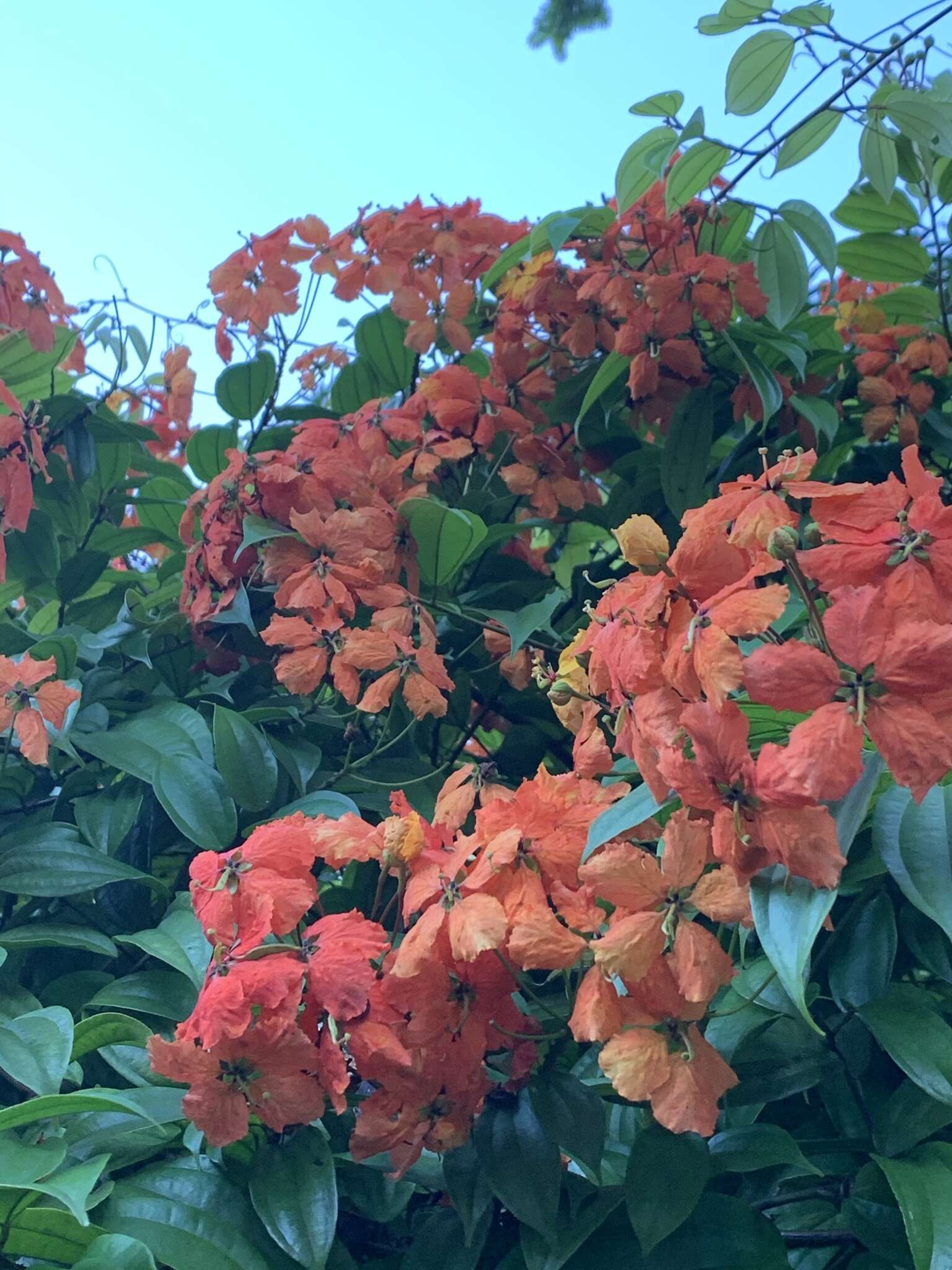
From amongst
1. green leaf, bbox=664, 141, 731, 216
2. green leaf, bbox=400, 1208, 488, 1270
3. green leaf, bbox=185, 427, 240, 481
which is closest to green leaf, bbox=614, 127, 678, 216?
green leaf, bbox=664, 141, 731, 216

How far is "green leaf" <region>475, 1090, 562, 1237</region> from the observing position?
20.2 inches

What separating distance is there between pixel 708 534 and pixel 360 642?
1.15ft

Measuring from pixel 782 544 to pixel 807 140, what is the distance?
0.66 m

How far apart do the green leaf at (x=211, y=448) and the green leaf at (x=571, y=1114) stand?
721 millimetres

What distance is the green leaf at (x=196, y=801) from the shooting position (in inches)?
28.4

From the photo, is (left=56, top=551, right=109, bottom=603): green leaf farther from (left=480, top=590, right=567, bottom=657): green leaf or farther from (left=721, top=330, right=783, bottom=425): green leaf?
(left=721, top=330, right=783, bottom=425): green leaf

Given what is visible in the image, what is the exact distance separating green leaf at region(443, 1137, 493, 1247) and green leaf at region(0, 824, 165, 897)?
0.88 feet

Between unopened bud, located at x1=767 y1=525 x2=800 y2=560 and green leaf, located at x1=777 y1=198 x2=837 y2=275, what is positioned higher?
green leaf, located at x1=777 y1=198 x2=837 y2=275

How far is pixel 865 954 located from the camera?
558 mm

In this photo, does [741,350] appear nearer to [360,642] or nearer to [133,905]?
[360,642]

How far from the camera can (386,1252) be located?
60 cm

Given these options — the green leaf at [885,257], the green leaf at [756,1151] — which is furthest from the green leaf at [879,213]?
the green leaf at [756,1151]

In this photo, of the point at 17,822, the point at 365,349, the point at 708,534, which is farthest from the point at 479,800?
the point at 365,349

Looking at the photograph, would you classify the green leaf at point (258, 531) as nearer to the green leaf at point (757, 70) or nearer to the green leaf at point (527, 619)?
the green leaf at point (527, 619)
